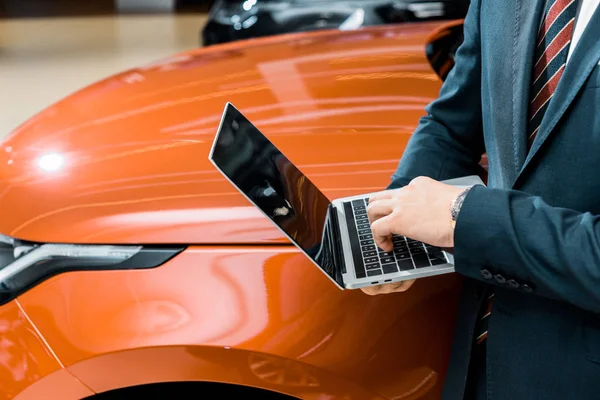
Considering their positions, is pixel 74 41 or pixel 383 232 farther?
pixel 74 41

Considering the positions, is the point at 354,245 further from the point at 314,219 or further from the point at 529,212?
the point at 529,212

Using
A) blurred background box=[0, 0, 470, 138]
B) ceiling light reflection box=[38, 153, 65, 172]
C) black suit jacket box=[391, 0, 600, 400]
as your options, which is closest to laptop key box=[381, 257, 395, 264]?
black suit jacket box=[391, 0, 600, 400]

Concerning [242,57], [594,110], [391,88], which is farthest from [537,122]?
[242,57]

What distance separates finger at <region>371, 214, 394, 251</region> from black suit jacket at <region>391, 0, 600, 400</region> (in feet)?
0.33

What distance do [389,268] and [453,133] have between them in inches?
13.1

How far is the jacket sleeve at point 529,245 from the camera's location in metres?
0.81

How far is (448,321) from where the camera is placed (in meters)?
1.18

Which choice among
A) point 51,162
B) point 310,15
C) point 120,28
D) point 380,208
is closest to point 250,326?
point 380,208

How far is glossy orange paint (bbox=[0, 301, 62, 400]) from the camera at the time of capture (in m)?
1.19

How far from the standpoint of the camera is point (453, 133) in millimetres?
1201

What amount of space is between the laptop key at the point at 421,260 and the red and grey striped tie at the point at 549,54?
0.74 feet

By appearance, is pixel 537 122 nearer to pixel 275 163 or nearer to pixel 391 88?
pixel 275 163

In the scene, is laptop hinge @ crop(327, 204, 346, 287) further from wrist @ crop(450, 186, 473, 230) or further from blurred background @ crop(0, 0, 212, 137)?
blurred background @ crop(0, 0, 212, 137)

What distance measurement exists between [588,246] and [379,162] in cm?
57
